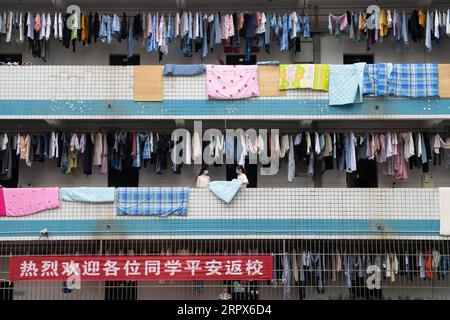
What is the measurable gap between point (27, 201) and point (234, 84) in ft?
17.7

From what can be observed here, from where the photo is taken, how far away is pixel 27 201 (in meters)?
15.0

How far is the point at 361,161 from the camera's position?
16953 millimetres

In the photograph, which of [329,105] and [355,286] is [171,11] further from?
[355,286]

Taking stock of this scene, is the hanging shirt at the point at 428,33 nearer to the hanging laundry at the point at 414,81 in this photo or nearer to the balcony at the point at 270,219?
the hanging laundry at the point at 414,81

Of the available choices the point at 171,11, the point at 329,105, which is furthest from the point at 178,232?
the point at 171,11

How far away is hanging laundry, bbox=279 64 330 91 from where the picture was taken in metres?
15.4

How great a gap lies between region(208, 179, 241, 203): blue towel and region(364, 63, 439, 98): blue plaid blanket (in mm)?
3709

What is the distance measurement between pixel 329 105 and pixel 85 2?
673 centimetres

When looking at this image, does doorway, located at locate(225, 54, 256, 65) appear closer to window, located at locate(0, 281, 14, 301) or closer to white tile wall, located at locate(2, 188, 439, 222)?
white tile wall, located at locate(2, 188, 439, 222)

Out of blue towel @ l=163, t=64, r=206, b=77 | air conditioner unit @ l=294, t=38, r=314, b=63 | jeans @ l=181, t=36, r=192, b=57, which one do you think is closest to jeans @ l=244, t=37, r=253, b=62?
air conditioner unit @ l=294, t=38, r=314, b=63

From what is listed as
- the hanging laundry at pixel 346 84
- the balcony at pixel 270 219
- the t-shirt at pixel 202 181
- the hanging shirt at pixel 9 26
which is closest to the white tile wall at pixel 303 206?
the balcony at pixel 270 219

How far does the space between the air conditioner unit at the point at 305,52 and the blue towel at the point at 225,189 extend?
160 inches

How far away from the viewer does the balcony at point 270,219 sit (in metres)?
14.9

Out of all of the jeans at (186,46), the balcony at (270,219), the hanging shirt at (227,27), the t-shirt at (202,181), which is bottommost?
the balcony at (270,219)
